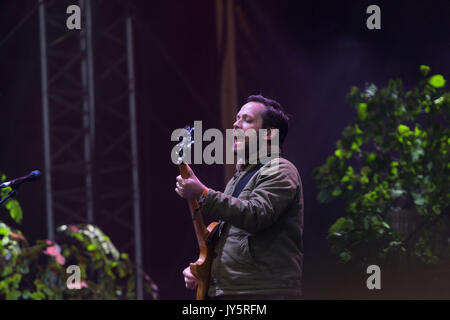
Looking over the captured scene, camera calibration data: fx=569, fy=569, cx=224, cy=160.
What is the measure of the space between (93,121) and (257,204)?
330cm

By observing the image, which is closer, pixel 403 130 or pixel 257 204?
pixel 257 204

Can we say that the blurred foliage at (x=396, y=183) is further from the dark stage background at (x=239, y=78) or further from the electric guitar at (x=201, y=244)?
the electric guitar at (x=201, y=244)

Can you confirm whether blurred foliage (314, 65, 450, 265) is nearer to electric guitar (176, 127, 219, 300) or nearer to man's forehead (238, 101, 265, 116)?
man's forehead (238, 101, 265, 116)

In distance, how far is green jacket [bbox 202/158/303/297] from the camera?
198 cm

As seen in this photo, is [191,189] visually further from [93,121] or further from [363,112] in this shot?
[93,121]

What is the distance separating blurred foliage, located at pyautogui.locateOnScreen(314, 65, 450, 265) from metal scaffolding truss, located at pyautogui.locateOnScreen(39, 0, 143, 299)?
6.85 ft

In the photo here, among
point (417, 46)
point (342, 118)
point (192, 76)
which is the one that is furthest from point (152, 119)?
point (417, 46)

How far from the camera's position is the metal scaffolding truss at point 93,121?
497 cm

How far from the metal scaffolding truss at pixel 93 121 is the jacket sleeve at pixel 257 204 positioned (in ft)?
10.1

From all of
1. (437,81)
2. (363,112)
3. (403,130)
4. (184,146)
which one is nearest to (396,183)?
(403,130)

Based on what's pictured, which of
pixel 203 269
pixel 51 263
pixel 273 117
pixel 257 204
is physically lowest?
pixel 51 263

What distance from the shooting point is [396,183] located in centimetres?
371

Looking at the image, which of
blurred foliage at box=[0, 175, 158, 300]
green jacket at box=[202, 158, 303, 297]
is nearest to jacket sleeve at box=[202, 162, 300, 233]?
green jacket at box=[202, 158, 303, 297]

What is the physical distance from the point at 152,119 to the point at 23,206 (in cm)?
150
